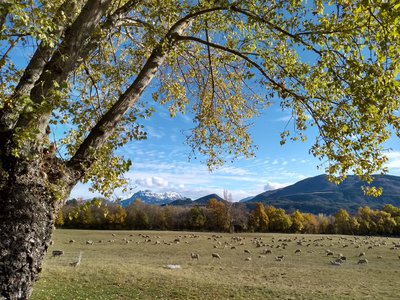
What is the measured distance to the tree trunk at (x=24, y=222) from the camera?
4844 mm

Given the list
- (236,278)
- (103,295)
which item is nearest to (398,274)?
(236,278)

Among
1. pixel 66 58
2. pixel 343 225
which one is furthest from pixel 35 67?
pixel 343 225

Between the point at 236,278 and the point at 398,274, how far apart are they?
506 inches

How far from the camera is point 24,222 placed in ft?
16.7

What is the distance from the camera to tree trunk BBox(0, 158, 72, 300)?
4.84 meters

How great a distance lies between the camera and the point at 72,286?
55.3 feet

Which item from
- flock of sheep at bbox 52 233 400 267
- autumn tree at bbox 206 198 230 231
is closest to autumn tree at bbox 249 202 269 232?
autumn tree at bbox 206 198 230 231

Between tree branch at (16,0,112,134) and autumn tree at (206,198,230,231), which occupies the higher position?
tree branch at (16,0,112,134)

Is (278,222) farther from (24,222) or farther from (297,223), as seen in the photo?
(24,222)

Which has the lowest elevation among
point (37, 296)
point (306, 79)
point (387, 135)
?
point (37, 296)

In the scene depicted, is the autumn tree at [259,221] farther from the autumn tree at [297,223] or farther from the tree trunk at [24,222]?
the tree trunk at [24,222]

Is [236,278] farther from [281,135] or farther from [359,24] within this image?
[359,24]

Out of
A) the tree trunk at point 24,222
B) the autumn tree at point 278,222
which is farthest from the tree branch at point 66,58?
the autumn tree at point 278,222

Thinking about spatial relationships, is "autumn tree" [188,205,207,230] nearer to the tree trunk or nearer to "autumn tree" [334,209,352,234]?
"autumn tree" [334,209,352,234]
